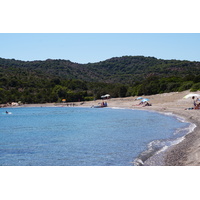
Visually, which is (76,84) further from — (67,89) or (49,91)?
(49,91)

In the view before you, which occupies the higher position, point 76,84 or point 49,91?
point 76,84

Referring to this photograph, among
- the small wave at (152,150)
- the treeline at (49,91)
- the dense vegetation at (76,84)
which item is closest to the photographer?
the small wave at (152,150)

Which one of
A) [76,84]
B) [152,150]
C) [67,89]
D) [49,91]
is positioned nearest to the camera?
[152,150]

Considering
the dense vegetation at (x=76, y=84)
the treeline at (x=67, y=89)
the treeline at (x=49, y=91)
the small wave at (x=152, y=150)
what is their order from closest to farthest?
the small wave at (x=152, y=150) → the dense vegetation at (x=76, y=84) → the treeline at (x=67, y=89) → the treeline at (x=49, y=91)

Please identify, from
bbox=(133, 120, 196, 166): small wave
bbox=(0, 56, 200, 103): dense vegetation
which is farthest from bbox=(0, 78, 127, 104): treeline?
bbox=(133, 120, 196, 166): small wave

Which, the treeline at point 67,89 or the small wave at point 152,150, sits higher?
the treeline at point 67,89

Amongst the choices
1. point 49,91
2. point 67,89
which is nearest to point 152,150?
point 49,91

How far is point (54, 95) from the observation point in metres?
82.3

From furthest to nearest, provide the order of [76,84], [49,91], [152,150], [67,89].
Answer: [76,84]
[67,89]
[49,91]
[152,150]

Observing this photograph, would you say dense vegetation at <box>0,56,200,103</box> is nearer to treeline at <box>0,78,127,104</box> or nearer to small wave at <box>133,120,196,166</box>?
treeline at <box>0,78,127,104</box>

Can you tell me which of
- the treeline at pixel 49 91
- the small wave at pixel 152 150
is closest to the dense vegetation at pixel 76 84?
the treeline at pixel 49 91

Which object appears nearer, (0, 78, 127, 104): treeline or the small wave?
the small wave

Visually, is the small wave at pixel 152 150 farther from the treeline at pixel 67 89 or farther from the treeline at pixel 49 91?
the treeline at pixel 49 91
